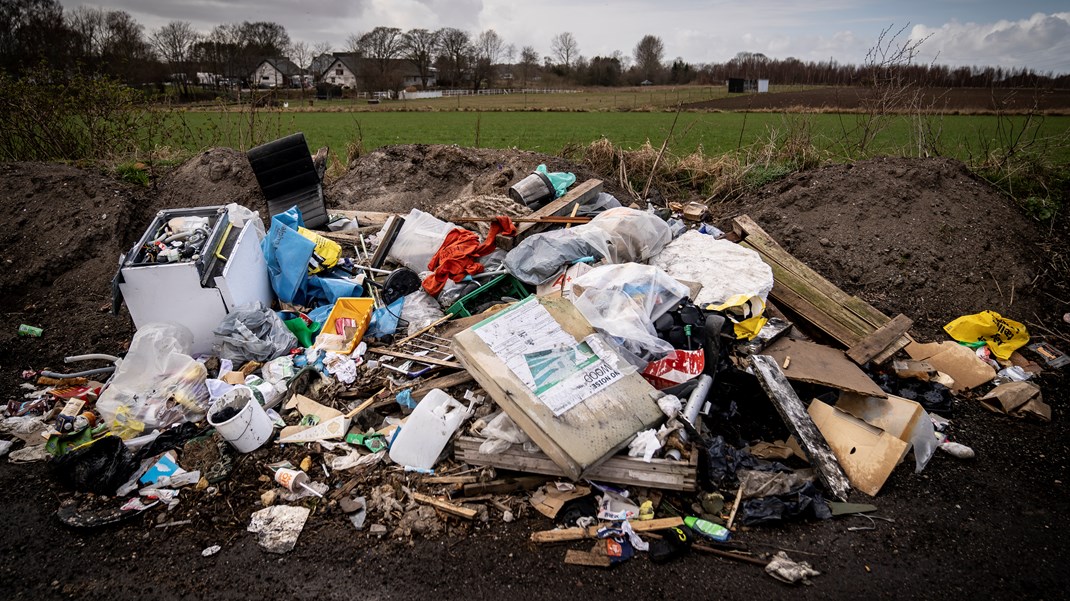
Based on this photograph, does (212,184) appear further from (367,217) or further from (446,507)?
(446,507)

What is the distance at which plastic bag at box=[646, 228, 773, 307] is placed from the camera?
429 centimetres

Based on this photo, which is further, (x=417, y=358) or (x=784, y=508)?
(x=417, y=358)

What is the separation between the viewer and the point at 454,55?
2291 inches

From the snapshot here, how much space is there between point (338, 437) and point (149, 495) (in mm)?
1052

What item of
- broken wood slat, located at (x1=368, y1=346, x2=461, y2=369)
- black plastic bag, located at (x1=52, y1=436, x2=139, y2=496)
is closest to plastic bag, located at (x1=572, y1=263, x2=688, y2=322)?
broken wood slat, located at (x1=368, y1=346, x2=461, y2=369)

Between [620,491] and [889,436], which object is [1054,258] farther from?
[620,491]

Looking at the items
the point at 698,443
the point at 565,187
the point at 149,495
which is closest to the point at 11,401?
the point at 149,495

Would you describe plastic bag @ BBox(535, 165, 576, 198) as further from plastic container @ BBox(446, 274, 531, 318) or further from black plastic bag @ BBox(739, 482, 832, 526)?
black plastic bag @ BBox(739, 482, 832, 526)

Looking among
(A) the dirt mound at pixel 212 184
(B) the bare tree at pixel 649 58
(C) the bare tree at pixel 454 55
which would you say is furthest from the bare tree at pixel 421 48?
(A) the dirt mound at pixel 212 184

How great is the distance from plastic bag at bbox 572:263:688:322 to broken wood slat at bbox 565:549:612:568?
1722mm

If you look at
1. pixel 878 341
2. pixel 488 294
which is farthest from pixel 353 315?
pixel 878 341

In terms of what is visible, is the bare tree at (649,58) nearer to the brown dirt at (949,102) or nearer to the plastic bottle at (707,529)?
the brown dirt at (949,102)

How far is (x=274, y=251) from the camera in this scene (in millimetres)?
5039

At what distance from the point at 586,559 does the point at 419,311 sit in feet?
8.88
